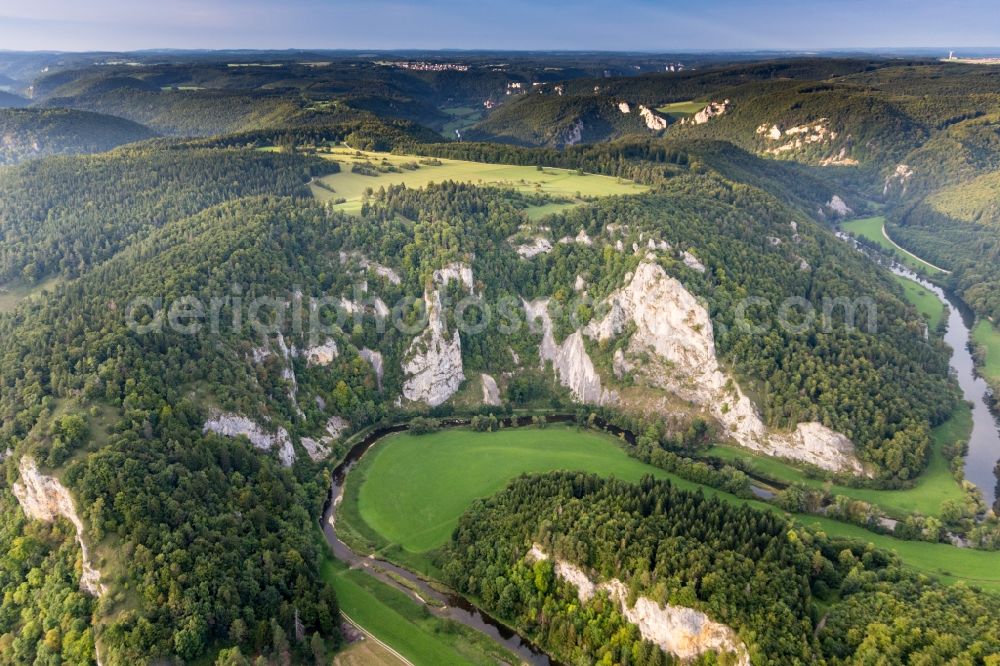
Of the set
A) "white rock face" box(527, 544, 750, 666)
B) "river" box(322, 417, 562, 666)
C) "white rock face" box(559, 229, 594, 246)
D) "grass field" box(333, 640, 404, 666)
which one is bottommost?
"river" box(322, 417, 562, 666)

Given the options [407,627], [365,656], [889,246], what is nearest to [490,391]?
[407,627]

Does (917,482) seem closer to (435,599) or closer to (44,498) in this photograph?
(435,599)

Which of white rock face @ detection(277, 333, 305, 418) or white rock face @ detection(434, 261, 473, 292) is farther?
white rock face @ detection(434, 261, 473, 292)

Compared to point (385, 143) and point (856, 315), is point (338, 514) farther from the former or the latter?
point (385, 143)

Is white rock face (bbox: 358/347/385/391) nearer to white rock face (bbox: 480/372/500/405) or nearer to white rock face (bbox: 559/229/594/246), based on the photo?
white rock face (bbox: 480/372/500/405)

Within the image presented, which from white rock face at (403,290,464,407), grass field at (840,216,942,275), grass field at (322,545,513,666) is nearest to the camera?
grass field at (322,545,513,666)

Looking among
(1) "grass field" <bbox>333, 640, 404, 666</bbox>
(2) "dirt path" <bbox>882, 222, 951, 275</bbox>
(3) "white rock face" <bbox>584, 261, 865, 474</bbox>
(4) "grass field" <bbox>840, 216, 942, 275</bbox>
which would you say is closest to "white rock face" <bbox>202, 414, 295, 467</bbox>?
(1) "grass field" <bbox>333, 640, 404, 666</bbox>

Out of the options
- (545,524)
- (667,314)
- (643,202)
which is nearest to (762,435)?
(667,314)
